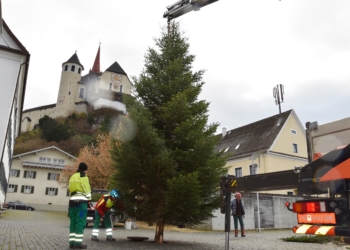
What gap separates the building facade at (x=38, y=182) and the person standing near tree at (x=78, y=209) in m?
51.3

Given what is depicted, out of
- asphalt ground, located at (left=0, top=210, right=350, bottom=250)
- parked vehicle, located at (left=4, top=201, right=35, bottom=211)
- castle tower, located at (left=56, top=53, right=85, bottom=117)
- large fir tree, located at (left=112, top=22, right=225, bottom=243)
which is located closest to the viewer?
asphalt ground, located at (left=0, top=210, right=350, bottom=250)

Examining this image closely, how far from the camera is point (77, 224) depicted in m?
7.19

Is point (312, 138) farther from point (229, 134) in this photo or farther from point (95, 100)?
point (95, 100)

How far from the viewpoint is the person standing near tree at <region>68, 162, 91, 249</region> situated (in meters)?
7.15

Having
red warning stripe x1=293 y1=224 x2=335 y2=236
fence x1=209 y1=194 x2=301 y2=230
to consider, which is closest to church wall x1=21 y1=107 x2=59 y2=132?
fence x1=209 y1=194 x2=301 y2=230

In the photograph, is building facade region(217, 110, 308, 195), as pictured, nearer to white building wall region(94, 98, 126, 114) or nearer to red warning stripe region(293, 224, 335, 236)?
red warning stripe region(293, 224, 335, 236)

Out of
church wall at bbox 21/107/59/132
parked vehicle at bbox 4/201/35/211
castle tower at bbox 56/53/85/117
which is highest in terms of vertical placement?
castle tower at bbox 56/53/85/117

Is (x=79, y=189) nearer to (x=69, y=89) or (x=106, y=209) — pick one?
(x=106, y=209)

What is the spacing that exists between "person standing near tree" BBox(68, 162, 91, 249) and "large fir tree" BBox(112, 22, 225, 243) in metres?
1.85

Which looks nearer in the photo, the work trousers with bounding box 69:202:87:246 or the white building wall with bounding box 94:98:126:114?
the work trousers with bounding box 69:202:87:246

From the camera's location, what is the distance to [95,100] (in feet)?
333

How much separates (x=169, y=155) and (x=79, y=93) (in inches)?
3939

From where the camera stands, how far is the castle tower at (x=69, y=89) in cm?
10181

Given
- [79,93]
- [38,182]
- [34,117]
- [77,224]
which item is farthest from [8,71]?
[34,117]
